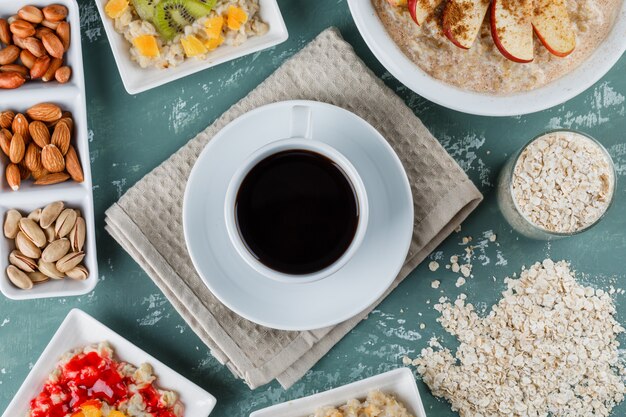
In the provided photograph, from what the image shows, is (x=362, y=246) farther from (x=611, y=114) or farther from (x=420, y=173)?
(x=611, y=114)

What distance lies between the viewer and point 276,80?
1327 mm

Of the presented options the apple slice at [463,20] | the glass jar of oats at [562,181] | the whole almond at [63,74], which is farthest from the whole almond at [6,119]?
the glass jar of oats at [562,181]

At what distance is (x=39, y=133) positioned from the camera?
132 cm

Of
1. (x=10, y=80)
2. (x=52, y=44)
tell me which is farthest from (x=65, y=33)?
(x=10, y=80)

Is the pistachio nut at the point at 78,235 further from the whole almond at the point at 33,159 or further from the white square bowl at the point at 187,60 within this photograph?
the white square bowl at the point at 187,60

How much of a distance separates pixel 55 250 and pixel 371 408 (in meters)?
0.68

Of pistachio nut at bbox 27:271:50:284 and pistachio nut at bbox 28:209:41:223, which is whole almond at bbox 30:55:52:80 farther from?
pistachio nut at bbox 27:271:50:284

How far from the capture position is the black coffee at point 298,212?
1128 mm

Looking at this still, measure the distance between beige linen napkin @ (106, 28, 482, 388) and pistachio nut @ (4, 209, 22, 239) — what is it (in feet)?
0.59

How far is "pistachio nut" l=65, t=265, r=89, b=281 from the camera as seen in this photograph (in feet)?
4.32

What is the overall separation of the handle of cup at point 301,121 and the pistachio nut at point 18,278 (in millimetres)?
623

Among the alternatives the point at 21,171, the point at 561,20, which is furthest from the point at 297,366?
the point at 561,20

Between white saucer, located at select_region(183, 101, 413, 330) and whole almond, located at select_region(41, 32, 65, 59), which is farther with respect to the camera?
whole almond, located at select_region(41, 32, 65, 59)

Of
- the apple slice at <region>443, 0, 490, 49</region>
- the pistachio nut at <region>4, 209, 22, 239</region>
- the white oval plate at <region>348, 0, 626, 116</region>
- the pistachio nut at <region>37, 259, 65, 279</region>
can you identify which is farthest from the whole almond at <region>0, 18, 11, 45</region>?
the apple slice at <region>443, 0, 490, 49</region>
